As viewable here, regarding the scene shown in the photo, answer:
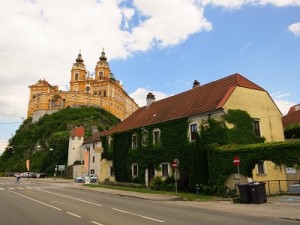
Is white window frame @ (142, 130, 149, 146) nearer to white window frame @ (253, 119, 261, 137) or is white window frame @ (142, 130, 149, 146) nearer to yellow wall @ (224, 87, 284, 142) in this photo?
yellow wall @ (224, 87, 284, 142)

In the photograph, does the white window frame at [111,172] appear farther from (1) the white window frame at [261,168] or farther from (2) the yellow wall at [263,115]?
(1) the white window frame at [261,168]

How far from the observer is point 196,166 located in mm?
26172

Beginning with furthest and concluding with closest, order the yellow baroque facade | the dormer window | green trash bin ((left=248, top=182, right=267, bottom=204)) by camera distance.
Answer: the yellow baroque facade → the dormer window → green trash bin ((left=248, top=182, right=267, bottom=204))

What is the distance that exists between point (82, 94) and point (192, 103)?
99.8 meters

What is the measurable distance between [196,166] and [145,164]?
8349mm

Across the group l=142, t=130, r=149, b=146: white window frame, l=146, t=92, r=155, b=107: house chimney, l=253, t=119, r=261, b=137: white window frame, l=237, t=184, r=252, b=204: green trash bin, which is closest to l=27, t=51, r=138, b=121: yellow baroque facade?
l=146, t=92, r=155, b=107: house chimney

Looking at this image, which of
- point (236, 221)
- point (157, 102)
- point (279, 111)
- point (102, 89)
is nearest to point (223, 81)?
point (279, 111)

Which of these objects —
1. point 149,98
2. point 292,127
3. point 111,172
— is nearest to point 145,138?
point 111,172

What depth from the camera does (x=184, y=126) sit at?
29141 millimetres

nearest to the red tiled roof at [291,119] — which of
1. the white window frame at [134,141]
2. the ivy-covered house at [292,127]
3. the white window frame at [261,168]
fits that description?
the ivy-covered house at [292,127]

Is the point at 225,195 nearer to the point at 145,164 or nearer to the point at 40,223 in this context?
the point at 145,164

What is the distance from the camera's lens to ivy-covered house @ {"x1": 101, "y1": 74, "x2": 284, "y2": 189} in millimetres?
27281

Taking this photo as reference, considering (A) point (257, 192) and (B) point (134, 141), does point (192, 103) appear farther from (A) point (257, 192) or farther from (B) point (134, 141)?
(A) point (257, 192)

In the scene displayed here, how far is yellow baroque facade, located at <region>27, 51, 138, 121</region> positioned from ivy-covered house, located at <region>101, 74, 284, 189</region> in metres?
90.2
